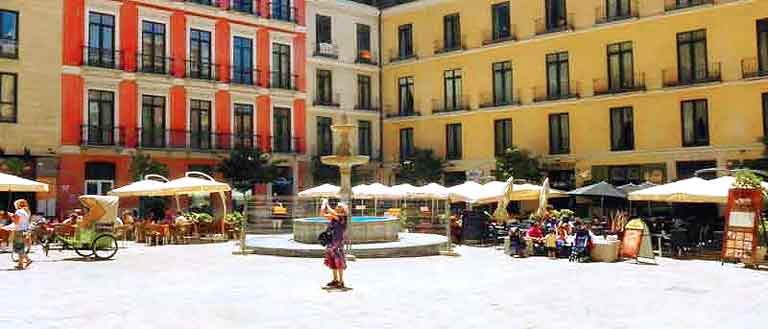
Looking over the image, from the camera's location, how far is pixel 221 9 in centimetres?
3884

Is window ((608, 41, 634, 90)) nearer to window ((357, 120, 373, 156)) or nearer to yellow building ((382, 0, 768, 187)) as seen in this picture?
yellow building ((382, 0, 768, 187))

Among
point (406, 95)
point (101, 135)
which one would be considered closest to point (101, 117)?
point (101, 135)

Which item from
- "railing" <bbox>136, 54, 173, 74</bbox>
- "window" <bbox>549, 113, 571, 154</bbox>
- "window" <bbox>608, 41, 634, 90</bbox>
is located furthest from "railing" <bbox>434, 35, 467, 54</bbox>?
"railing" <bbox>136, 54, 173, 74</bbox>

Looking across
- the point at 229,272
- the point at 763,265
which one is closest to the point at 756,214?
the point at 763,265

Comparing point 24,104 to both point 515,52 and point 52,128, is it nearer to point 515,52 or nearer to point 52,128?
point 52,128

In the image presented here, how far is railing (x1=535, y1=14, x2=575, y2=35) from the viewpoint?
3784 centimetres

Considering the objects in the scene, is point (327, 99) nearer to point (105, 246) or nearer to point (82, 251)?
point (105, 246)

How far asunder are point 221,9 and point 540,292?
29.8m

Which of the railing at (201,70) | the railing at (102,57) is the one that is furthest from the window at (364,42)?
the railing at (102,57)

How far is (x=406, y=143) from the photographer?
45.1 meters

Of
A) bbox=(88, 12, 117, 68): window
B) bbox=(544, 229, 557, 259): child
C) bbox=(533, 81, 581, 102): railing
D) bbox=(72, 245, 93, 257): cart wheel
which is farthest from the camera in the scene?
bbox=(533, 81, 581, 102): railing

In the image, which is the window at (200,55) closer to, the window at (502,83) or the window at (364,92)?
the window at (364,92)

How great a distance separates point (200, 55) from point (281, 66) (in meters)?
5.13

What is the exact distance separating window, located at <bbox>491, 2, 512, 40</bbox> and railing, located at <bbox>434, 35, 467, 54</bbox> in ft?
6.27
